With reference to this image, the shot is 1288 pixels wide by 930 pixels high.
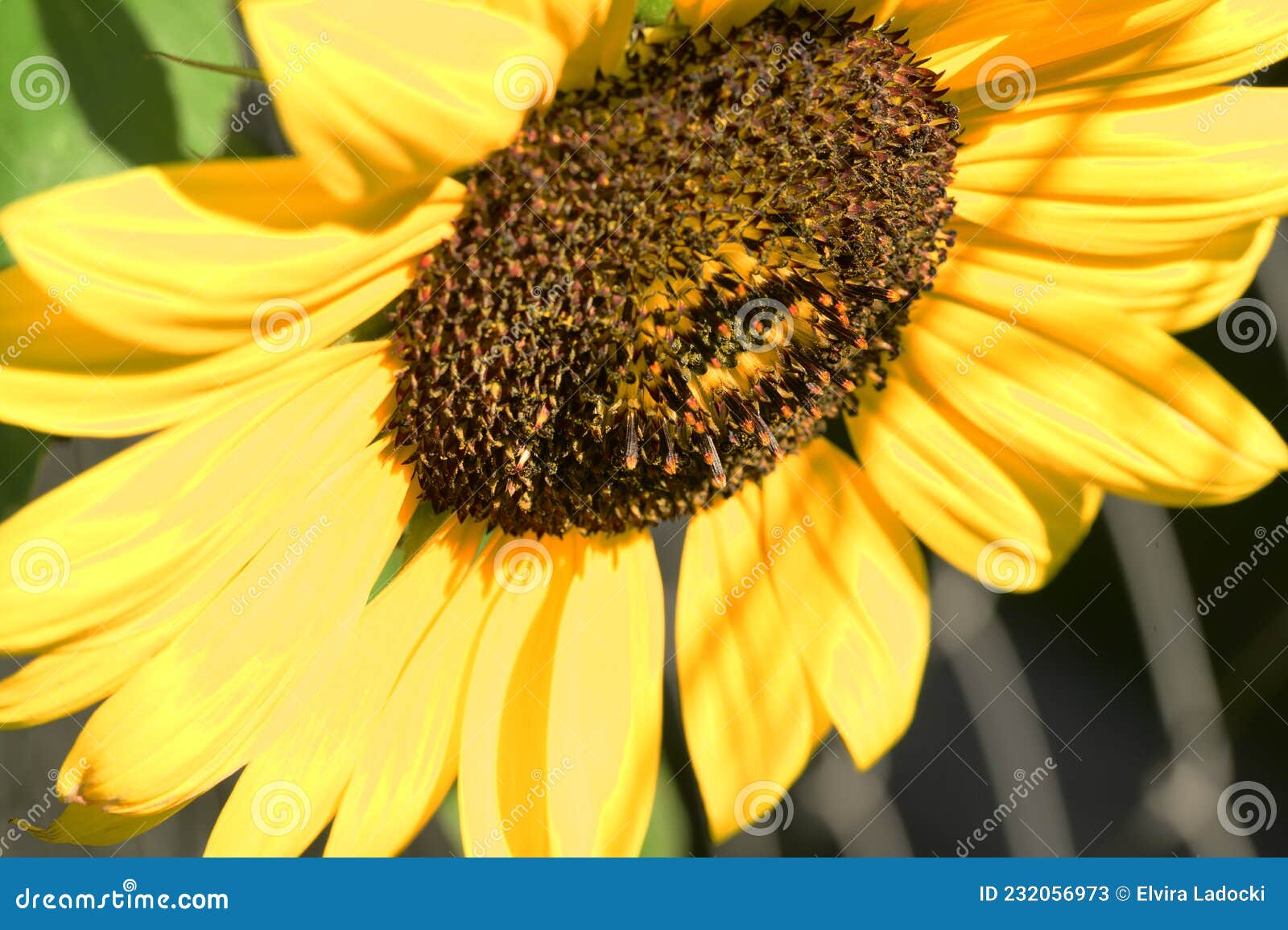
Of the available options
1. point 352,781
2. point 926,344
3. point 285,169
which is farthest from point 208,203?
point 926,344

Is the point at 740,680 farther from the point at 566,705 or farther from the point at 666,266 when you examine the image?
the point at 666,266

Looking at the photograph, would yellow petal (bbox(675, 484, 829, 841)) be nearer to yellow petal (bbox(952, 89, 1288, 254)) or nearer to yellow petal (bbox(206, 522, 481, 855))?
yellow petal (bbox(206, 522, 481, 855))

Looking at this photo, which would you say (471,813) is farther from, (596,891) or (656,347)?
(656,347)

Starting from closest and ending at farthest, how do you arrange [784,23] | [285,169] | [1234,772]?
[285,169] → [784,23] → [1234,772]

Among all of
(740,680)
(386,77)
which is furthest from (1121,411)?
(386,77)

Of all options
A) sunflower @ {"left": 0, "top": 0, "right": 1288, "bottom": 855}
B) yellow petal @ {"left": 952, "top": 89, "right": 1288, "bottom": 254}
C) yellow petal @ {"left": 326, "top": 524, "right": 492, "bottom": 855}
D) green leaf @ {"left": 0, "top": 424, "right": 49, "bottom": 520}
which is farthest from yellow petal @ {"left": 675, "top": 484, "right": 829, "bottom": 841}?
green leaf @ {"left": 0, "top": 424, "right": 49, "bottom": 520}

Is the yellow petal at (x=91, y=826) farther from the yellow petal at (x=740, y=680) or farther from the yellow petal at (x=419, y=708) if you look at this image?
the yellow petal at (x=740, y=680)
